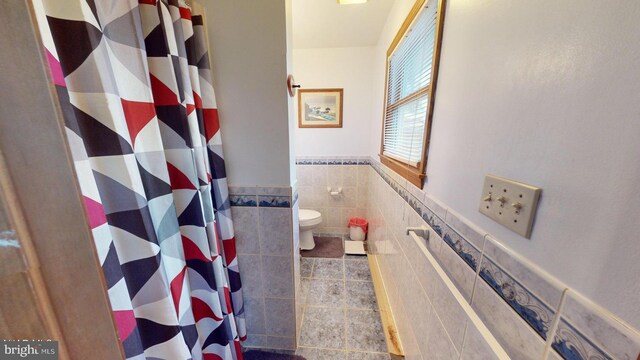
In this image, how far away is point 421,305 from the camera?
36.5 inches

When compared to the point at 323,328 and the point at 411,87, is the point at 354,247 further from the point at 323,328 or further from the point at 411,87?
the point at 411,87

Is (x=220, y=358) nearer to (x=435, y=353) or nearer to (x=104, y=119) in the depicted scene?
(x=435, y=353)

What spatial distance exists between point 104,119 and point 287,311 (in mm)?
1200

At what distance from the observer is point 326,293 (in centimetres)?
173

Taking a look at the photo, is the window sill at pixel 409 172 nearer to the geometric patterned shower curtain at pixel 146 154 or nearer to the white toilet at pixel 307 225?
the geometric patterned shower curtain at pixel 146 154

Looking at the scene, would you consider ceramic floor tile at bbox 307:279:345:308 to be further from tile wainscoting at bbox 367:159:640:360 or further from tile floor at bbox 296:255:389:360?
tile wainscoting at bbox 367:159:640:360

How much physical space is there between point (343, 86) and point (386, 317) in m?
2.19

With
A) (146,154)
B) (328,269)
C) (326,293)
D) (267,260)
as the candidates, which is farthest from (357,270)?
(146,154)

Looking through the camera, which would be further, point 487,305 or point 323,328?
point 323,328

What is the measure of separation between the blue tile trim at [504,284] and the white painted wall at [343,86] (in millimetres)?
1782

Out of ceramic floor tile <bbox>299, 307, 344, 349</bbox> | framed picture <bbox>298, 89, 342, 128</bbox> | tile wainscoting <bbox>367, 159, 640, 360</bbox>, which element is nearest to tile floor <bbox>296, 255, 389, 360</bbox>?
ceramic floor tile <bbox>299, 307, 344, 349</bbox>

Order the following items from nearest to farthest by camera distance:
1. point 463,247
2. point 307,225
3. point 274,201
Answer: point 463,247 → point 274,201 → point 307,225

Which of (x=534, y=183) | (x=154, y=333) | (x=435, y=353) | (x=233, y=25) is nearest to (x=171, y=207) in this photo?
(x=154, y=333)

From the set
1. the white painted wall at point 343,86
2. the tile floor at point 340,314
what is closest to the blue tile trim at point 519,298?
the tile floor at point 340,314
